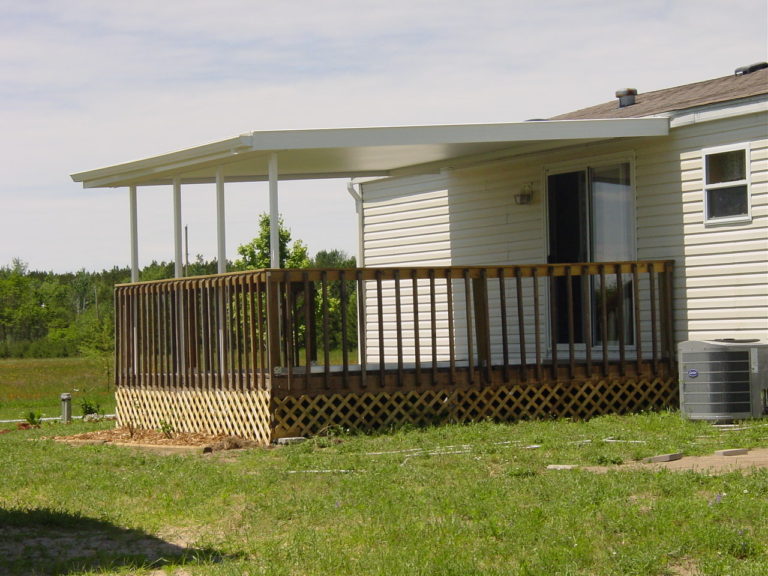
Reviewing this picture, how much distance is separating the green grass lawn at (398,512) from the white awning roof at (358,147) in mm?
3071

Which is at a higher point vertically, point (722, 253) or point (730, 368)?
point (722, 253)

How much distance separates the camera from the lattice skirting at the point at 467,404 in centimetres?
1111

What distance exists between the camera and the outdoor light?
47.5 feet

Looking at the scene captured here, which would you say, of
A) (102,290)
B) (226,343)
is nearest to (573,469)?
(226,343)

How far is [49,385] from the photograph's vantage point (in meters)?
31.7

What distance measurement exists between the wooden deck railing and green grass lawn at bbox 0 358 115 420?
20.5 feet

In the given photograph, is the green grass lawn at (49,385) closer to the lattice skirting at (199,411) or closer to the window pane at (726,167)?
the lattice skirting at (199,411)

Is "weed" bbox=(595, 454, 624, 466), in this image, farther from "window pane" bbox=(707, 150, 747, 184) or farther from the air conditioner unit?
"window pane" bbox=(707, 150, 747, 184)

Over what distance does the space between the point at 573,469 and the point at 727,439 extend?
2.13 meters

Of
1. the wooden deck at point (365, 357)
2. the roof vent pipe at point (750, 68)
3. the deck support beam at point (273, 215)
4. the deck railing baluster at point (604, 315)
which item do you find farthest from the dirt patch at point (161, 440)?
the roof vent pipe at point (750, 68)

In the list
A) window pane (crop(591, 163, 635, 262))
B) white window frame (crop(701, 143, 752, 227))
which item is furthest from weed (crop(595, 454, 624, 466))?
window pane (crop(591, 163, 635, 262))

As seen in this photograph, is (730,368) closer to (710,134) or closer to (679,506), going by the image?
(710,134)

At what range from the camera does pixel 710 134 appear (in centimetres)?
1221

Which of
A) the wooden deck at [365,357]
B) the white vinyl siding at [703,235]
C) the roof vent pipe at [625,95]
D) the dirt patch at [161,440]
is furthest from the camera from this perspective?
the roof vent pipe at [625,95]
